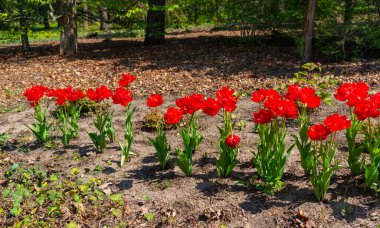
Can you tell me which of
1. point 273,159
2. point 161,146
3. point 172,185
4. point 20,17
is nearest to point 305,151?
point 273,159

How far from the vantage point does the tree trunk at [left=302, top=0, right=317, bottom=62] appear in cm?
827

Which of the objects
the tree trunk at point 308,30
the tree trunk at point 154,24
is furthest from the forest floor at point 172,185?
the tree trunk at point 154,24

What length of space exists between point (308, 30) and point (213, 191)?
5.97m

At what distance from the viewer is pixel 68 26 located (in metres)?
11.1

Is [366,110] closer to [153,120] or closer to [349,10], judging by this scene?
[153,120]

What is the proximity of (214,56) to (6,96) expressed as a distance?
4947 millimetres

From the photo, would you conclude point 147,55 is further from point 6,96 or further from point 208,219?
point 208,219

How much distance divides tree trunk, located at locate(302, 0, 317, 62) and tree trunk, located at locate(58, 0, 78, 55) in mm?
6199

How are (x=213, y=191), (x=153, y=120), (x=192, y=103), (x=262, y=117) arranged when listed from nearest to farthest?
(x=262, y=117) → (x=192, y=103) → (x=213, y=191) → (x=153, y=120)

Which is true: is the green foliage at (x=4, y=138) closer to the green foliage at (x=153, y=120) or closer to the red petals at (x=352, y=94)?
the green foliage at (x=153, y=120)

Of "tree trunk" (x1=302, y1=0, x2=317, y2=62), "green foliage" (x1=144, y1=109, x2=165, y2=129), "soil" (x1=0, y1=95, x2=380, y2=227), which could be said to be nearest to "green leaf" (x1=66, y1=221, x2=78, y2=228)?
"soil" (x1=0, y1=95, x2=380, y2=227)

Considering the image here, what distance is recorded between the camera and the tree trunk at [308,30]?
827cm

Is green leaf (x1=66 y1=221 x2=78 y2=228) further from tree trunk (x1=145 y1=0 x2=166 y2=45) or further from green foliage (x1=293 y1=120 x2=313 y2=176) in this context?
tree trunk (x1=145 y1=0 x2=166 y2=45)

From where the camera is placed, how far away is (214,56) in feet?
32.1
